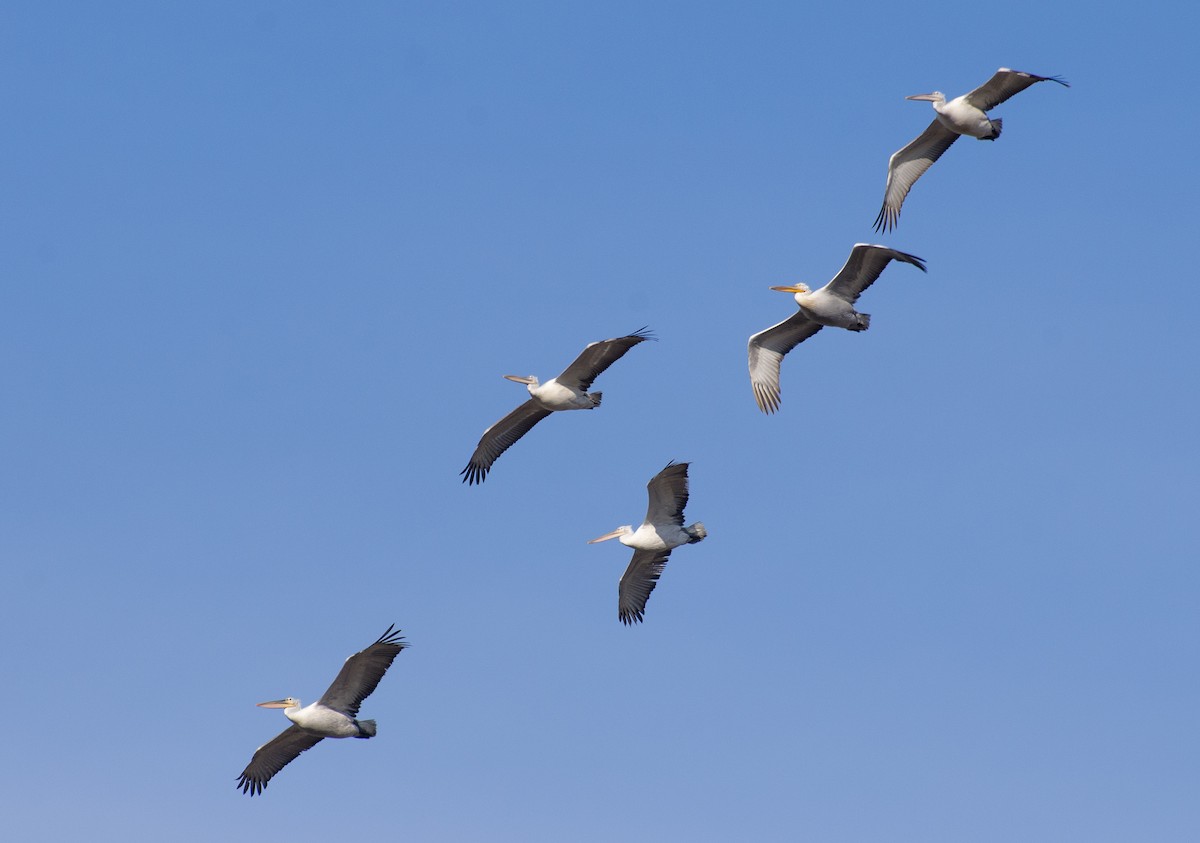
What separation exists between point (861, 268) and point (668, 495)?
3841 millimetres

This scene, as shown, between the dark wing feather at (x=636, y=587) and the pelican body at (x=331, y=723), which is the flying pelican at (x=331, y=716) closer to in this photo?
the pelican body at (x=331, y=723)

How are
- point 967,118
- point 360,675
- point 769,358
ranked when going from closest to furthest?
1. point 360,675
2. point 967,118
3. point 769,358

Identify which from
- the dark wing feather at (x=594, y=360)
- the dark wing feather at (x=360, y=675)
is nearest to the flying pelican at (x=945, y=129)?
the dark wing feather at (x=594, y=360)

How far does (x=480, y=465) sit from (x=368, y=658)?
5.38 metres

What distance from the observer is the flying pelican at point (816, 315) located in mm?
22156

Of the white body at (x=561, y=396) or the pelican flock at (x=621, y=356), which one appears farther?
the white body at (x=561, y=396)

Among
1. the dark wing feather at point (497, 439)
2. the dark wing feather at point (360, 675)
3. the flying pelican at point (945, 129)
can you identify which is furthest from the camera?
the dark wing feather at point (497, 439)

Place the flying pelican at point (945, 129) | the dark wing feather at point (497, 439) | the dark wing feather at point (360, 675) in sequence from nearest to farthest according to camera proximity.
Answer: the dark wing feather at point (360, 675)
the flying pelican at point (945, 129)
the dark wing feather at point (497, 439)

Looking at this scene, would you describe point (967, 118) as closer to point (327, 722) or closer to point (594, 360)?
point (594, 360)

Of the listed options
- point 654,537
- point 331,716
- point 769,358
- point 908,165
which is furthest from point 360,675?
point 908,165

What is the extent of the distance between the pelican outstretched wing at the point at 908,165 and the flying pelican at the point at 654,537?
15.9ft

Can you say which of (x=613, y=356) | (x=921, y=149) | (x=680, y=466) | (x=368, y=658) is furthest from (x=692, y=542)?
(x=921, y=149)

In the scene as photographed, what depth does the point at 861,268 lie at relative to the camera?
22.4 m

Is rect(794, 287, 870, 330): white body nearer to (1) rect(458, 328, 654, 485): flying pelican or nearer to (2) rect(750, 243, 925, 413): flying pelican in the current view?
(2) rect(750, 243, 925, 413): flying pelican
